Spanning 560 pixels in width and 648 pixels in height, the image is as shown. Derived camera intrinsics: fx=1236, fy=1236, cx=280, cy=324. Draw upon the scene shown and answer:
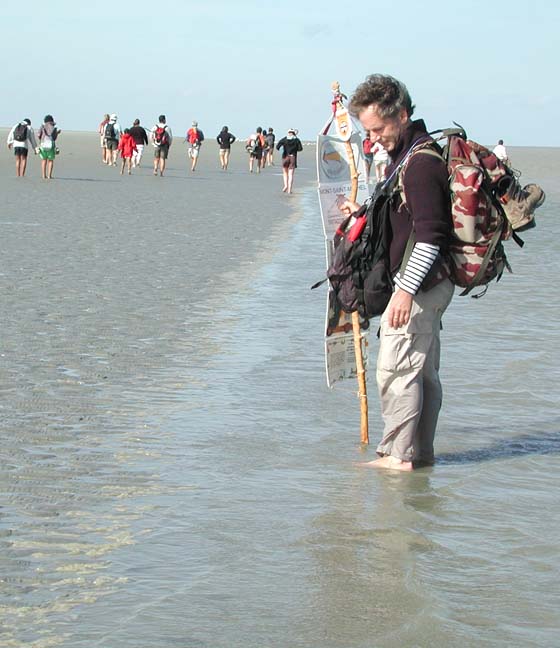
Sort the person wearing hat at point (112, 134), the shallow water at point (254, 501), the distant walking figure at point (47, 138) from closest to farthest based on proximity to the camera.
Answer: the shallow water at point (254, 501) < the distant walking figure at point (47, 138) < the person wearing hat at point (112, 134)

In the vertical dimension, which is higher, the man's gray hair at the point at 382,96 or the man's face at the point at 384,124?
the man's gray hair at the point at 382,96

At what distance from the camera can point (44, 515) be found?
4609mm

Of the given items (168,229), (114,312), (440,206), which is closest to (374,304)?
(440,206)

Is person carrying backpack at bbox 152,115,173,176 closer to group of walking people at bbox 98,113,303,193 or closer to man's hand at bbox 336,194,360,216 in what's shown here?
group of walking people at bbox 98,113,303,193

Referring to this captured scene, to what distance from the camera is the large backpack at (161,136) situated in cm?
3597

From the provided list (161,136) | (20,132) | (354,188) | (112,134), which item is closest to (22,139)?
(20,132)

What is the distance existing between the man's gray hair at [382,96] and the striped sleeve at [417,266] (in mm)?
592

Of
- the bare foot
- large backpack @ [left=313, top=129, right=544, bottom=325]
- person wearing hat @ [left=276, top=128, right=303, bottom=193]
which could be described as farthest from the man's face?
person wearing hat @ [left=276, top=128, right=303, bottom=193]

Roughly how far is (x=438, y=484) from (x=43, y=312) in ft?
17.1

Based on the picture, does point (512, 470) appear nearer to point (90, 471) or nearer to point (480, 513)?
point (480, 513)

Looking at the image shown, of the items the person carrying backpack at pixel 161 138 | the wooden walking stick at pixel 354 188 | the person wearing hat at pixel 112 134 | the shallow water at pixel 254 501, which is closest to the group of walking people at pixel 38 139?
the person carrying backpack at pixel 161 138

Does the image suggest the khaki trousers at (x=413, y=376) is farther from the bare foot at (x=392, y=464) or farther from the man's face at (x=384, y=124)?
the man's face at (x=384, y=124)

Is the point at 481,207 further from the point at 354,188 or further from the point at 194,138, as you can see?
the point at 194,138

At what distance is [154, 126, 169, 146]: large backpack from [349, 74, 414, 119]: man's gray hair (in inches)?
1230
